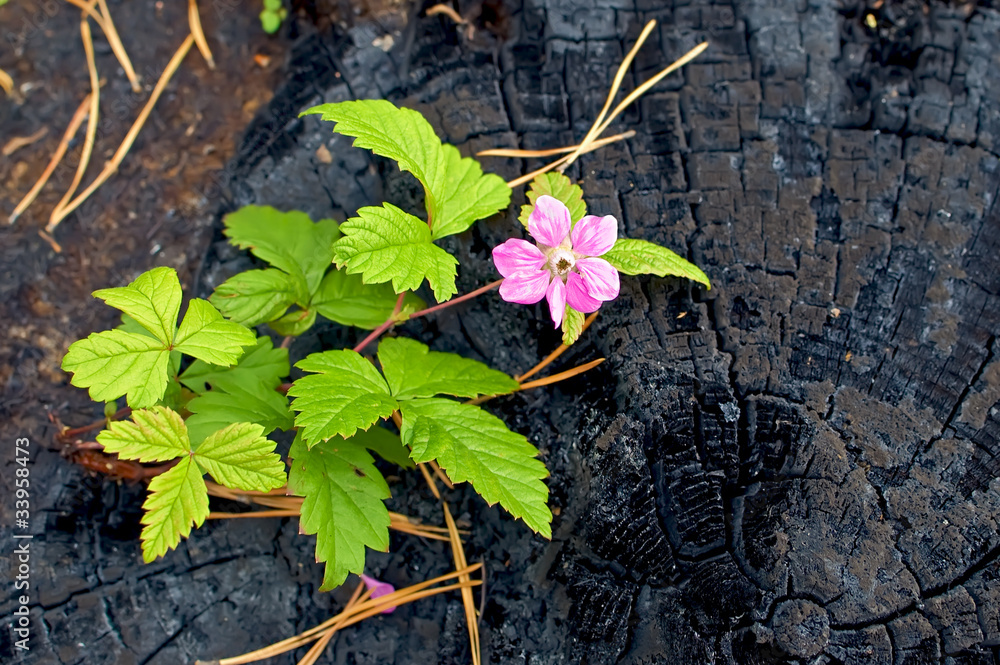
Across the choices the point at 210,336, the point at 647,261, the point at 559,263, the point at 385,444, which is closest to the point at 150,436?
the point at 210,336

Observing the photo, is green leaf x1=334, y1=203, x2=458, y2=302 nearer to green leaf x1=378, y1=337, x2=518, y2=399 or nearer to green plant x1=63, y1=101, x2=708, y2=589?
green plant x1=63, y1=101, x2=708, y2=589

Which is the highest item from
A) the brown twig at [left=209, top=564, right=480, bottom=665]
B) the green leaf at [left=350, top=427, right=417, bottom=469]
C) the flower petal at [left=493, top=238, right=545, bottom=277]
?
the flower petal at [left=493, top=238, right=545, bottom=277]

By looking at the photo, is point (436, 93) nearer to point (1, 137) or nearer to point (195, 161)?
point (195, 161)

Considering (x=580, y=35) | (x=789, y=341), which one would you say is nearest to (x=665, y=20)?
(x=580, y=35)

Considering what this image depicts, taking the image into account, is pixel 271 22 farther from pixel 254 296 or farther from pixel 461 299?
A: pixel 461 299

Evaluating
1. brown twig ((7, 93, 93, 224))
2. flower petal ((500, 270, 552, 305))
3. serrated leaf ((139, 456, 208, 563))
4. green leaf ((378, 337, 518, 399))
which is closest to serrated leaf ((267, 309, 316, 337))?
green leaf ((378, 337, 518, 399))
